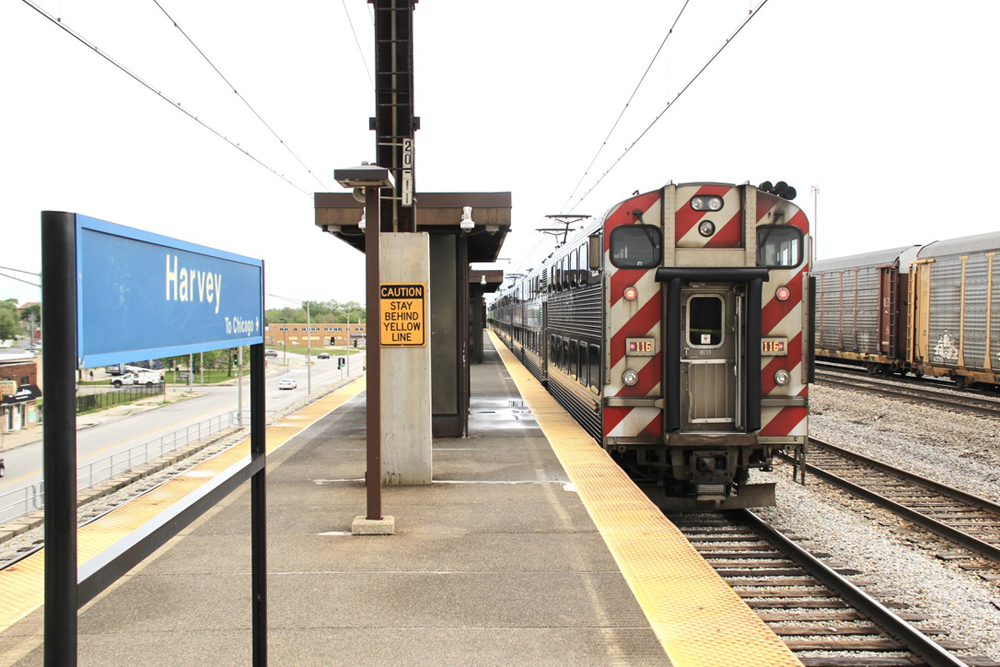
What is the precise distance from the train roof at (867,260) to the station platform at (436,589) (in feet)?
55.3

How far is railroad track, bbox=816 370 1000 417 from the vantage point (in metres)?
15.8

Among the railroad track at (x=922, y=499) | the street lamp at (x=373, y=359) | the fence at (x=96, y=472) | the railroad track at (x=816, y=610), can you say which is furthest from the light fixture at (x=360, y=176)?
the railroad track at (x=922, y=499)

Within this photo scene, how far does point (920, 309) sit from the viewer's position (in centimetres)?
1972

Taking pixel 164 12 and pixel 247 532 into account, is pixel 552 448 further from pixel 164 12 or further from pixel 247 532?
pixel 164 12

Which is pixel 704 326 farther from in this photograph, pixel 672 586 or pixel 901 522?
pixel 672 586

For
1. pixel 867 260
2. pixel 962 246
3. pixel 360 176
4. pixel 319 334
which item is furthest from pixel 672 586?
pixel 319 334

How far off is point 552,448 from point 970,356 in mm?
13770

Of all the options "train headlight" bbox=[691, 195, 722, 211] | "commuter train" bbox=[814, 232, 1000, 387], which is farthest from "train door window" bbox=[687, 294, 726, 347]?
"commuter train" bbox=[814, 232, 1000, 387]

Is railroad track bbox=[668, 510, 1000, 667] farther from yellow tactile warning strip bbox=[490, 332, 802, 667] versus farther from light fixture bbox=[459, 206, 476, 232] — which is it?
light fixture bbox=[459, 206, 476, 232]

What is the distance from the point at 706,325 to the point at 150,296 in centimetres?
670

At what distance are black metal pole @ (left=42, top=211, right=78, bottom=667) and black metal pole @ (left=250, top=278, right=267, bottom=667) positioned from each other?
4.04 feet

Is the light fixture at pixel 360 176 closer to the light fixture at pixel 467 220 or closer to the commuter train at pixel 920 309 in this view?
the light fixture at pixel 467 220

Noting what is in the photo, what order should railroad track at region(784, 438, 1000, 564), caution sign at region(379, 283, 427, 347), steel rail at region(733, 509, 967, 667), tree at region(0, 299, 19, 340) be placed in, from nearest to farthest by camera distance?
tree at region(0, 299, 19, 340)
steel rail at region(733, 509, 967, 667)
railroad track at region(784, 438, 1000, 564)
caution sign at region(379, 283, 427, 347)

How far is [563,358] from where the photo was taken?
41.7 ft
